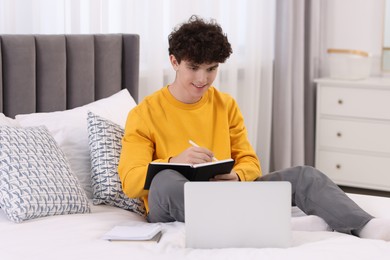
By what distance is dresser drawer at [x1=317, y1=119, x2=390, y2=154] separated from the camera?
404 centimetres

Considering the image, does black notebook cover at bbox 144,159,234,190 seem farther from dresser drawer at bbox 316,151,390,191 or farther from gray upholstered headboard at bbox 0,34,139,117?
dresser drawer at bbox 316,151,390,191

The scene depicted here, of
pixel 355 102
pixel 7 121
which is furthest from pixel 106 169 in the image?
pixel 355 102

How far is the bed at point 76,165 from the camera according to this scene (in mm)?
1826

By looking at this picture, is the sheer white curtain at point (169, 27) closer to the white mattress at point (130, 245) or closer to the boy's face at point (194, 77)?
the boy's face at point (194, 77)

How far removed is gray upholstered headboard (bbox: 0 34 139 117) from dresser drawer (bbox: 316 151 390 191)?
60.9 inches

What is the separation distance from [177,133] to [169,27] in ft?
4.38

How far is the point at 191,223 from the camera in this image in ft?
6.12

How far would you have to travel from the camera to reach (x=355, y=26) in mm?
4516

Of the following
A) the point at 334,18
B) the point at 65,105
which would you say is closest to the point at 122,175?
the point at 65,105

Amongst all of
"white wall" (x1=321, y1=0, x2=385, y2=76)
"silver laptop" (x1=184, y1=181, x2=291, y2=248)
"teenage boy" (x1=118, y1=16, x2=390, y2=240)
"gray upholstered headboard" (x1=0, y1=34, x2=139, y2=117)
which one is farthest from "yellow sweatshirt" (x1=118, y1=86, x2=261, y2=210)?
"white wall" (x1=321, y1=0, x2=385, y2=76)

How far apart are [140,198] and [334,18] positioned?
2567 mm

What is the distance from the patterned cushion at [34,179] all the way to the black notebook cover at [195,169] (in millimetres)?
253

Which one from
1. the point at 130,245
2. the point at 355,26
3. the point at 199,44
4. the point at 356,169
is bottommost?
the point at 356,169

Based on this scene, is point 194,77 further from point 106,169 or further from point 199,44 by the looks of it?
point 106,169
